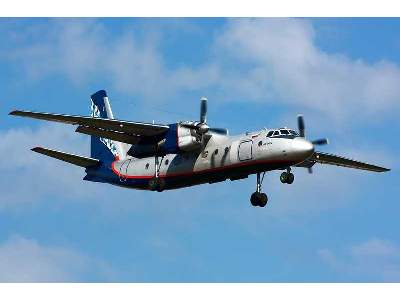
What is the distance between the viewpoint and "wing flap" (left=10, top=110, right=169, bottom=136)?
169 feet

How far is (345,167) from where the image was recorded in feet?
210

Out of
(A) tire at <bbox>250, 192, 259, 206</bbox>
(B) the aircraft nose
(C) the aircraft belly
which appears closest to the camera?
(B) the aircraft nose

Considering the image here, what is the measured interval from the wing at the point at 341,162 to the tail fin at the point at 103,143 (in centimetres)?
1447

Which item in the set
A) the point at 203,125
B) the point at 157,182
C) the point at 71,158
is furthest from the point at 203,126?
the point at 71,158

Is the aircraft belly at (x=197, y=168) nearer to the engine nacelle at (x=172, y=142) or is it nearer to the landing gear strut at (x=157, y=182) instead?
the landing gear strut at (x=157, y=182)

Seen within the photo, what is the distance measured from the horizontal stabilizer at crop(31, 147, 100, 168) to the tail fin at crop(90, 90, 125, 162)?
3.88 feet

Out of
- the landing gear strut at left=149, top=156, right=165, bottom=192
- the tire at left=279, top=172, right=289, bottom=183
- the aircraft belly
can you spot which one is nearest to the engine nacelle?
the landing gear strut at left=149, top=156, right=165, bottom=192

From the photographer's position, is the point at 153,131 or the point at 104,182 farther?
the point at 104,182

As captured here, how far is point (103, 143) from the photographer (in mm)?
63812

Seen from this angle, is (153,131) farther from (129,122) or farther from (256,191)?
(256,191)

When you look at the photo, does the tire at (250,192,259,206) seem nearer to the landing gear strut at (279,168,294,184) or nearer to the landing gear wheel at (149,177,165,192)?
the landing gear strut at (279,168,294,184)

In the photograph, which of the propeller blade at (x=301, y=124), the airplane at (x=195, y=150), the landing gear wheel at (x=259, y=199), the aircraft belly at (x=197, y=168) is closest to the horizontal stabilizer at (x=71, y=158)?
the airplane at (x=195, y=150)

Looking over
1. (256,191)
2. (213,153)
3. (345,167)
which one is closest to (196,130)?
(213,153)

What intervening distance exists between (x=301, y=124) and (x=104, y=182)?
629 inches
